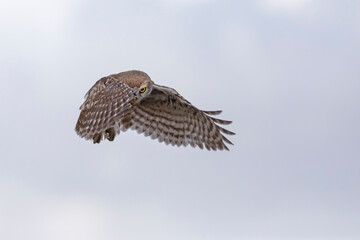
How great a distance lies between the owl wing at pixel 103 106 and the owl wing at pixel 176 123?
2.20 meters

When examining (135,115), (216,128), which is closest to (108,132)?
(135,115)

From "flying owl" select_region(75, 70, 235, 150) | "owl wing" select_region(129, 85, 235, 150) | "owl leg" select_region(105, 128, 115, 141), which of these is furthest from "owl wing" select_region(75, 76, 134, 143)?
"owl wing" select_region(129, 85, 235, 150)

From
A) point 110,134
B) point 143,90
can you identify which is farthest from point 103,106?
point 110,134

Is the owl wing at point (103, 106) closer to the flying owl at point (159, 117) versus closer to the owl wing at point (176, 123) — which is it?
the flying owl at point (159, 117)

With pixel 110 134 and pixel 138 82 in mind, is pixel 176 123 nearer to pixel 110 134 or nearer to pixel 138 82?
pixel 110 134

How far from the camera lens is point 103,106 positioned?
712 inches

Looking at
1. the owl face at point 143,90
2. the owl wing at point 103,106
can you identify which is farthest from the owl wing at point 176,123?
the owl wing at point 103,106

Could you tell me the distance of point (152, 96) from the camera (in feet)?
68.7

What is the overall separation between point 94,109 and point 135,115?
10.0 ft

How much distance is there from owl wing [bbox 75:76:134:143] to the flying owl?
33mm

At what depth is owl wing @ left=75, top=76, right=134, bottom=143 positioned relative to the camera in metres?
17.8

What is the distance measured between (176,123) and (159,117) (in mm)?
483

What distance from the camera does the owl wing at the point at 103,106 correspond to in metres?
17.8

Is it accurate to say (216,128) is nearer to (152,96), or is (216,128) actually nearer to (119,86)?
(152,96)
